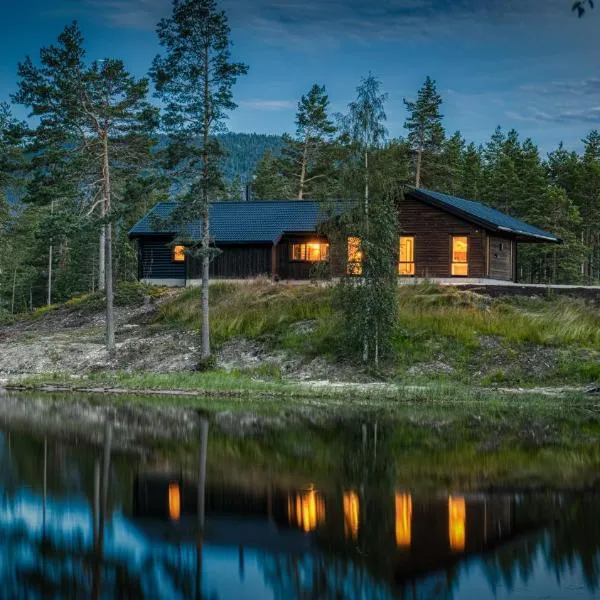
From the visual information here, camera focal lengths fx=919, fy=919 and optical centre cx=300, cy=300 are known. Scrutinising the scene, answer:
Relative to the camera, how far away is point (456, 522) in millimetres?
12992

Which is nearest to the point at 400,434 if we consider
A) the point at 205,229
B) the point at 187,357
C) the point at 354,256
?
the point at 354,256

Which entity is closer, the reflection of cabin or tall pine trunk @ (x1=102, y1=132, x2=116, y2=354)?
the reflection of cabin

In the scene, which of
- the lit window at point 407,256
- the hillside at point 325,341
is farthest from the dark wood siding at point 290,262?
the lit window at point 407,256

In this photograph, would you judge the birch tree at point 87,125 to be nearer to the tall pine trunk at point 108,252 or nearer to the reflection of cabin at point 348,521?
the tall pine trunk at point 108,252

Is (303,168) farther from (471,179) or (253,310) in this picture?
(253,310)

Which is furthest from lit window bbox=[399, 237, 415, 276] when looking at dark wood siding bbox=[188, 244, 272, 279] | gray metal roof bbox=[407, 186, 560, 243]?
dark wood siding bbox=[188, 244, 272, 279]

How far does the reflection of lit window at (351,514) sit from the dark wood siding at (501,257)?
1323 inches

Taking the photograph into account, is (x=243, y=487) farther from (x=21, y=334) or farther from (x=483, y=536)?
(x=21, y=334)

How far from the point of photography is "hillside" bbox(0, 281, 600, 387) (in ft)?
110

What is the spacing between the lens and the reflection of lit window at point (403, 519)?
11875 millimetres

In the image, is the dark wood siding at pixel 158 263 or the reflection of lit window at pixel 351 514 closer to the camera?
the reflection of lit window at pixel 351 514

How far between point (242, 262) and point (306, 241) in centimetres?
368

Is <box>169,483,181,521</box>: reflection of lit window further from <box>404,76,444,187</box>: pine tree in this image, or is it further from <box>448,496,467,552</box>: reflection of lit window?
<box>404,76,444,187</box>: pine tree

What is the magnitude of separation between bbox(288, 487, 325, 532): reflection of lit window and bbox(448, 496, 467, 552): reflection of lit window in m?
1.84
